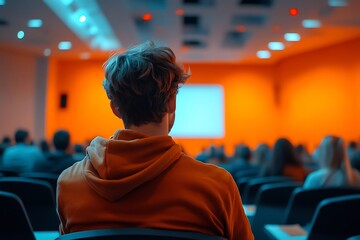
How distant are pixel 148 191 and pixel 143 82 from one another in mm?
341

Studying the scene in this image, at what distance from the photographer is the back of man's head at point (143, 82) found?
1188 mm

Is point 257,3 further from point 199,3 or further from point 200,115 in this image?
point 200,115

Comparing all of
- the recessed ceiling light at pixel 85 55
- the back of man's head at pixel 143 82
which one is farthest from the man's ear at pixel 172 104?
the recessed ceiling light at pixel 85 55

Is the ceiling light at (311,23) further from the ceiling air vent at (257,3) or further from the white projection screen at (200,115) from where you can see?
the white projection screen at (200,115)

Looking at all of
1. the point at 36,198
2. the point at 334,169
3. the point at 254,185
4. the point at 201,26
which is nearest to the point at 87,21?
the point at 201,26

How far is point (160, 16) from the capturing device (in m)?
9.96

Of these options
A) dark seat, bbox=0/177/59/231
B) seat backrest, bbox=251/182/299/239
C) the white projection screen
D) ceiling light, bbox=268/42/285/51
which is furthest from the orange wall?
dark seat, bbox=0/177/59/231

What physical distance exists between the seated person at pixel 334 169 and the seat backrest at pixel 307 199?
0.67m

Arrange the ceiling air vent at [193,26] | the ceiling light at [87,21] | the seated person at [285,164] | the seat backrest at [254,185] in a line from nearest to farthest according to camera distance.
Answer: the seat backrest at [254,185] < the seated person at [285,164] < the ceiling light at [87,21] < the ceiling air vent at [193,26]

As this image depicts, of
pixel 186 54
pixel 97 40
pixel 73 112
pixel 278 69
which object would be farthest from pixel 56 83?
pixel 278 69

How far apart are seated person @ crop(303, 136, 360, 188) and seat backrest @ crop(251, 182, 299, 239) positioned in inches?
11.1

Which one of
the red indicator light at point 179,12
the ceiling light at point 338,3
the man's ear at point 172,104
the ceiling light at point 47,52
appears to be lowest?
the man's ear at point 172,104

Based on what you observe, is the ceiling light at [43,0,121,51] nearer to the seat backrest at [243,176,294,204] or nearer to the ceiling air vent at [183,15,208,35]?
the ceiling air vent at [183,15,208,35]

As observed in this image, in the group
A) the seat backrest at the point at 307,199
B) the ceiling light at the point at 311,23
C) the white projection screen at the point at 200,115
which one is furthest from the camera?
the white projection screen at the point at 200,115
